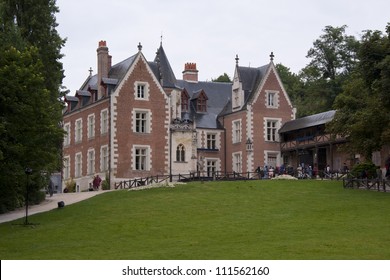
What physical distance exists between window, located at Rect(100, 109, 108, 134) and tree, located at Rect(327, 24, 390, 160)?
56.7ft

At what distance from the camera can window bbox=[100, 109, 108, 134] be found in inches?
2269

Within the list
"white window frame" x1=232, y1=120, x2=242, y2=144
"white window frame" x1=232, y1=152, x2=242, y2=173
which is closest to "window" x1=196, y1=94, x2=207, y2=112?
"white window frame" x1=232, y1=120, x2=242, y2=144

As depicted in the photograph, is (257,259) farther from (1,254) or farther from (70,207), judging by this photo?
(70,207)

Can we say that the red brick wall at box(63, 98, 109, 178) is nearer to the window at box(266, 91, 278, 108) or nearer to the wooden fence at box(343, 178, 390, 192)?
the window at box(266, 91, 278, 108)

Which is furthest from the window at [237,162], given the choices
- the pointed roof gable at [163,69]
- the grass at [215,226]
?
the grass at [215,226]

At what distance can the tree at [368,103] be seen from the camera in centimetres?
3888

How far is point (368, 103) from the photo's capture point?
4394 cm

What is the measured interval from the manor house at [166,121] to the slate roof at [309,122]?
101cm

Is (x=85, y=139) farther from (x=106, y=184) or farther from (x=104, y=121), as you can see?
(x=106, y=184)

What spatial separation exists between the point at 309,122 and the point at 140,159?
14.7 meters

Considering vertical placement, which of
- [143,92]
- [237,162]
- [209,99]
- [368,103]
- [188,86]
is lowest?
[237,162]

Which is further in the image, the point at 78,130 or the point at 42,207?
the point at 78,130

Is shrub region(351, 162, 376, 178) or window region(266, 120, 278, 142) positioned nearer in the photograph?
shrub region(351, 162, 376, 178)

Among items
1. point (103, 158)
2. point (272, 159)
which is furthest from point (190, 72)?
point (103, 158)
